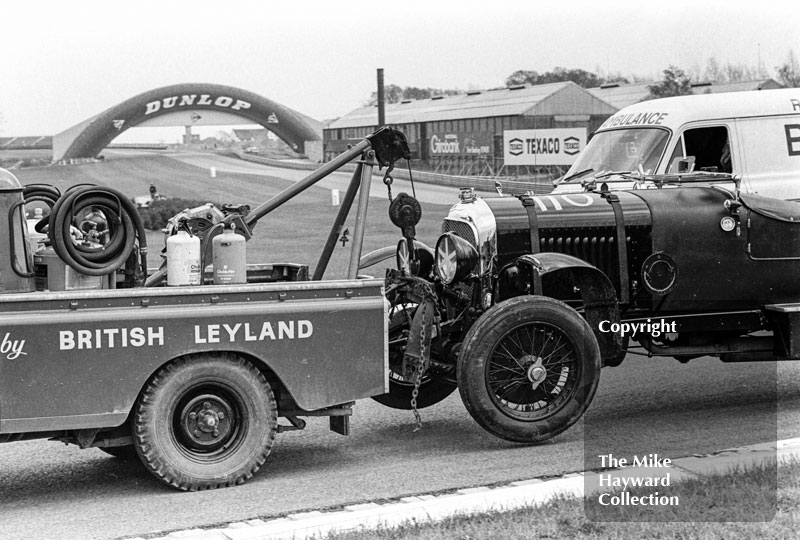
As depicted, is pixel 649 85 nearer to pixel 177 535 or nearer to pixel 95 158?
pixel 95 158

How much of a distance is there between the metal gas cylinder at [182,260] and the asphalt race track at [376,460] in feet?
3.96

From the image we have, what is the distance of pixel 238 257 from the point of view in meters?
6.11

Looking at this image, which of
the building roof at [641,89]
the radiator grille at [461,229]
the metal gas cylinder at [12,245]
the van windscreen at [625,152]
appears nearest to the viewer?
the metal gas cylinder at [12,245]

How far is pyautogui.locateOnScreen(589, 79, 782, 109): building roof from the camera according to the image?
3431 centimetres

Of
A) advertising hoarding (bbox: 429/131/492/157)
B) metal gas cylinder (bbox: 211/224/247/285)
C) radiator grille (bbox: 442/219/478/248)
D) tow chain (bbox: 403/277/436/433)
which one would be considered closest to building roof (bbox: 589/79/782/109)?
advertising hoarding (bbox: 429/131/492/157)

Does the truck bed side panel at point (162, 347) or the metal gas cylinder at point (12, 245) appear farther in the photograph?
the metal gas cylinder at point (12, 245)

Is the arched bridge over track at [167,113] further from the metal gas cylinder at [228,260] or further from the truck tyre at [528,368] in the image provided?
the truck tyre at [528,368]

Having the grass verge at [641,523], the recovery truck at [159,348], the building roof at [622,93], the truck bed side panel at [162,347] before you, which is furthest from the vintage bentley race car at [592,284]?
the building roof at [622,93]

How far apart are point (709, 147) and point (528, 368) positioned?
4.68 metres

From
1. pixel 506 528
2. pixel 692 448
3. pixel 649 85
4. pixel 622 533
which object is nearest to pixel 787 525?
pixel 622 533

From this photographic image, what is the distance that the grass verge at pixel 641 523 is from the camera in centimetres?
482

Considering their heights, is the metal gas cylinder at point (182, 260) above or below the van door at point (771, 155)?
below

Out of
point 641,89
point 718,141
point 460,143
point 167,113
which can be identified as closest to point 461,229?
point 718,141

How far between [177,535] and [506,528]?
160 centimetres
